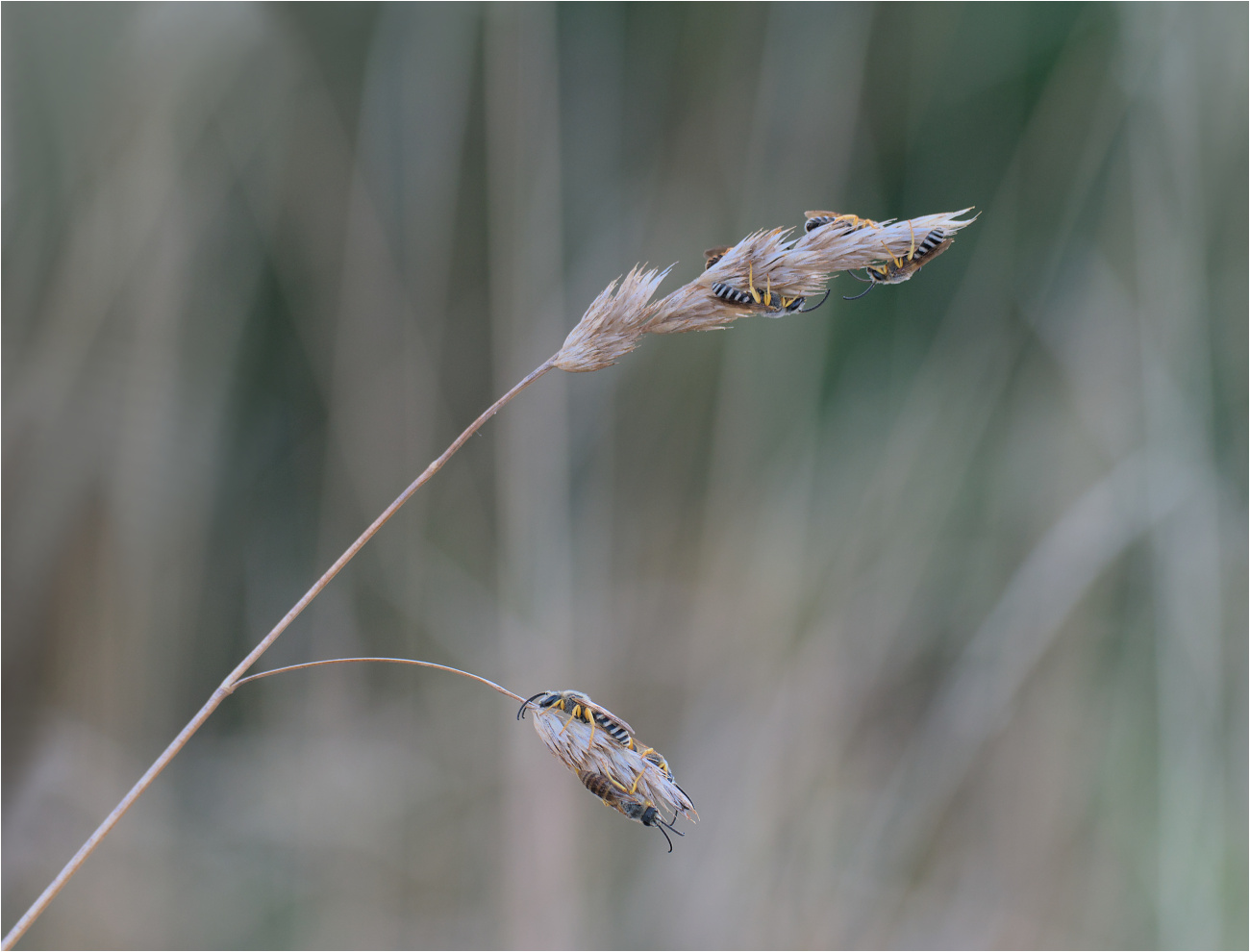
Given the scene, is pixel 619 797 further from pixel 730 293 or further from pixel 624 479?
pixel 624 479

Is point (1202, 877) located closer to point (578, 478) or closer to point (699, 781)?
point (699, 781)

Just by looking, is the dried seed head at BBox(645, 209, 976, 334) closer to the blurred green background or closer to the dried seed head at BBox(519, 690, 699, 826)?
the dried seed head at BBox(519, 690, 699, 826)

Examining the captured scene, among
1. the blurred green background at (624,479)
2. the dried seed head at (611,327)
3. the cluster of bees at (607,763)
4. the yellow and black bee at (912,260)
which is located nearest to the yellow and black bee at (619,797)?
the cluster of bees at (607,763)

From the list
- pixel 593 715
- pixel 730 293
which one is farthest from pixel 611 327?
pixel 593 715

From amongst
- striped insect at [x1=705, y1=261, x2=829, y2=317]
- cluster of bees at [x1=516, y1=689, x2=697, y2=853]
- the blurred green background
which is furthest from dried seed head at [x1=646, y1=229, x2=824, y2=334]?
the blurred green background

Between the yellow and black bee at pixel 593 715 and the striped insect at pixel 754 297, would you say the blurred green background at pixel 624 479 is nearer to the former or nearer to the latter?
the yellow and black bee at pixel 593 715

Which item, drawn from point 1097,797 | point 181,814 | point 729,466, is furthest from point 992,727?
point 181,814
